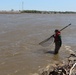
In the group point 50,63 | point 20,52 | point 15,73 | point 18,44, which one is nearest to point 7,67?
point 15,73

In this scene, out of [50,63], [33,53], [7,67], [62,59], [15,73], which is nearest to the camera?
[15,73]

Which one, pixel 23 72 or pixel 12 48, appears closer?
pixel 23 72

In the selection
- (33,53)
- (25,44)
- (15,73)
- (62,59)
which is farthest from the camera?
(25,44)

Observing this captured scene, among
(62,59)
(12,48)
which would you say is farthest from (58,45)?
(12,48)

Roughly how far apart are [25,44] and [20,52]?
10.7 feet

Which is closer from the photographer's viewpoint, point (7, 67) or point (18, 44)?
point (7, 67)

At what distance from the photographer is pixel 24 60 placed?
1638 centimetres

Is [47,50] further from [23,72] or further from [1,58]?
[23,72]

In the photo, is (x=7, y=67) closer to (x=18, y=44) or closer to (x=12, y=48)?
(x=12, y=48)

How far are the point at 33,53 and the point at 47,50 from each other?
1640mm

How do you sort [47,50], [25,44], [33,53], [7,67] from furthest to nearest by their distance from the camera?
[25,44] < [47,50] < [33,53] < [7,67]

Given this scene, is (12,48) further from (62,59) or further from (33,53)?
(62,59)

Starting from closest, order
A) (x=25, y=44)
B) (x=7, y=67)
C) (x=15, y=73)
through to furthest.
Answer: (x=15, y=73) < (x=7, y=67) < (x=25, y=44)

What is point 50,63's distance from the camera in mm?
15734
